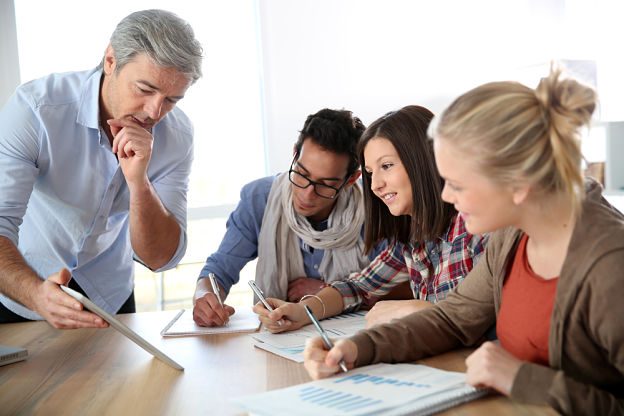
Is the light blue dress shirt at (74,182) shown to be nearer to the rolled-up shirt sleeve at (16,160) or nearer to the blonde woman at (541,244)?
the rolled-up shirt sleeve at (16,160)

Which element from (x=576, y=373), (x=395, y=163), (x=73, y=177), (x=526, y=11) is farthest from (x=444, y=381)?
(x=526, y=11)

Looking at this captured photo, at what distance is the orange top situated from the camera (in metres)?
0.94

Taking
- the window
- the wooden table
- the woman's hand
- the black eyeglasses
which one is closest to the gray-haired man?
the wooden table

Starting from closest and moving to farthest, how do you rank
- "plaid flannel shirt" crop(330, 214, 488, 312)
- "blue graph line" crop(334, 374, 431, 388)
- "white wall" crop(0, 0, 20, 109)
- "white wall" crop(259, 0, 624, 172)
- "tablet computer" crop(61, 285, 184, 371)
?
"blue graph line" crop(334, 374, 431, 388), "tablet computer" crop(61, 285, 184, 371), "plaid flannel shirt" crop(330, 214, 488, 312), "white wall" crop(0, 0, 20, 109), "white wall" crop(259, 0, 624, 172)

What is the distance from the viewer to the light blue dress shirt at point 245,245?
2.13 metres

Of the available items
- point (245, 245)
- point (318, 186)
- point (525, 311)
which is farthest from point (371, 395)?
point (245, 245)

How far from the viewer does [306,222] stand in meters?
2.20

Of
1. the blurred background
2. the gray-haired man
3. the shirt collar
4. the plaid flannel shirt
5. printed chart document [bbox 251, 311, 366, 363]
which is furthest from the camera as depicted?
the blurred background

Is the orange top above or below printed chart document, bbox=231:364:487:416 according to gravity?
above

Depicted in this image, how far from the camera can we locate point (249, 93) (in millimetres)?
4109

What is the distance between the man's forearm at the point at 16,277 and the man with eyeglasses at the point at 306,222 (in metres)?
0.62

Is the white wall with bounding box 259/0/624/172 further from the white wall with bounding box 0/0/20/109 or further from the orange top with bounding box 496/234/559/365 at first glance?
the orange top with bounding box 496/234/559/365

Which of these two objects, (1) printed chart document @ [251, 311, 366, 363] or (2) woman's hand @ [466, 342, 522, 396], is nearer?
(2) woman's hand @ [466, 342, 522, 396]

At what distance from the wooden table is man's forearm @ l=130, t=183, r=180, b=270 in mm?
374
